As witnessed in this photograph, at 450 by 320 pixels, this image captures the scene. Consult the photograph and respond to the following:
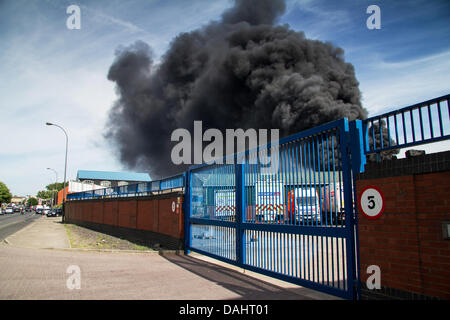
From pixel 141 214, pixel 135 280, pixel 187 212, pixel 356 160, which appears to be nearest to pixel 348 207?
pixel 356 160

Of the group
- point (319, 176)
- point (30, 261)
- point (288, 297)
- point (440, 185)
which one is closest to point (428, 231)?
point (440, 185)

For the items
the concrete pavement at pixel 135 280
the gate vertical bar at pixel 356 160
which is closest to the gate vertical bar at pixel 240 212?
the concrete pavement at pixel 135 280

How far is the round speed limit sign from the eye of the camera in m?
4.02

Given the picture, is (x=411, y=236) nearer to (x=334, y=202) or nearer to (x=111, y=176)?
(x=334, y=202)

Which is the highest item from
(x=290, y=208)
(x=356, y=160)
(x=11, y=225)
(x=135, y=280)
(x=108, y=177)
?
(x=108, y=177)

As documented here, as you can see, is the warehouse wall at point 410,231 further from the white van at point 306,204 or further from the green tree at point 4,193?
the green tree at point 4,193

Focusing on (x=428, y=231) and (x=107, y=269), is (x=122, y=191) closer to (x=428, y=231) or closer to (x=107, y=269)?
(x=107, y=269)

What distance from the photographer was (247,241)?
22.5ft

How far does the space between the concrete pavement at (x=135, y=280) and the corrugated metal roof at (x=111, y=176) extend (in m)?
69.0

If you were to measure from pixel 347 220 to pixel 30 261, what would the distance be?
7376 mm

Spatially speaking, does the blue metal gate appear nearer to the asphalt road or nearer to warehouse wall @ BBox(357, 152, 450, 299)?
warehouse wall @ BBox(357, 152, 450, 299)

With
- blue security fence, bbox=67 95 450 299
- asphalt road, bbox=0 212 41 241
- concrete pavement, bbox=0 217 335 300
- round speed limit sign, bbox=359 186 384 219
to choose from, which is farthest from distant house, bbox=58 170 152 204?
round speed limit sign, bbox=359 186 384 219

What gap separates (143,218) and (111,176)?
68112 millimetres

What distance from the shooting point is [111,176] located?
77562 millimetres
